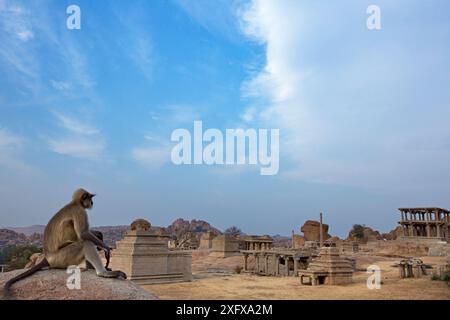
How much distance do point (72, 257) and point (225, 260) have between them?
37.3 m

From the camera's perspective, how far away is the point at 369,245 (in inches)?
2048

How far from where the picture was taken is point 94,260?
19.1 ft

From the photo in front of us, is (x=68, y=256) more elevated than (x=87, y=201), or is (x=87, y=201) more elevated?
(x=87, y=201)

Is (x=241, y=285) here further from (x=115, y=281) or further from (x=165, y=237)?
(x=115, y=281)

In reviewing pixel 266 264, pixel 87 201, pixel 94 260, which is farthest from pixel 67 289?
pixel 266 264

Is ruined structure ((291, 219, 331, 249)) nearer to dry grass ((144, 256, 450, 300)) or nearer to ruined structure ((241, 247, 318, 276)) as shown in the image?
ruined structure ((241, 247, 318, 276))

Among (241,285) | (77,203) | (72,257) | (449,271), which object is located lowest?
(241,285)

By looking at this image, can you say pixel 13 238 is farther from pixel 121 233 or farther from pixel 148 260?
pixel 148 260

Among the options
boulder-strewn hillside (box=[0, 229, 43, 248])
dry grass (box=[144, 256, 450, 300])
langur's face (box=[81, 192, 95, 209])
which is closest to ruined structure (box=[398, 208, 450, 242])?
dry grass (box=[144, 256, 450, 300])

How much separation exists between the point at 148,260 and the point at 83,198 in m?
16.7

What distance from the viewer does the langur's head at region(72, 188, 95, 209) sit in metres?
6.22

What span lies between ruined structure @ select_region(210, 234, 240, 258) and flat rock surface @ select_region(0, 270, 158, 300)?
39553 mm

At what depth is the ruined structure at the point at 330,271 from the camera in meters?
20.6
